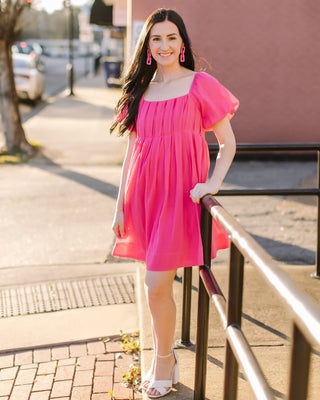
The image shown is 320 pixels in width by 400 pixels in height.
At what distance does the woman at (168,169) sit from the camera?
95.7 inches

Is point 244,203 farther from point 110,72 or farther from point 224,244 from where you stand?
point 110,72

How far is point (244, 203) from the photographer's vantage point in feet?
22.4

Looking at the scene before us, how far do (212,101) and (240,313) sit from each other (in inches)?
41.3

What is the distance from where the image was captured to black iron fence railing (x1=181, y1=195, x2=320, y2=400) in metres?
1.07

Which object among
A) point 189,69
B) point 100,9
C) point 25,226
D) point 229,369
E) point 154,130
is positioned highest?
point 100,9

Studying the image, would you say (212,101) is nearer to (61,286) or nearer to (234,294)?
(234,294)

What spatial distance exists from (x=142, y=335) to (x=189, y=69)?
60.0 inches

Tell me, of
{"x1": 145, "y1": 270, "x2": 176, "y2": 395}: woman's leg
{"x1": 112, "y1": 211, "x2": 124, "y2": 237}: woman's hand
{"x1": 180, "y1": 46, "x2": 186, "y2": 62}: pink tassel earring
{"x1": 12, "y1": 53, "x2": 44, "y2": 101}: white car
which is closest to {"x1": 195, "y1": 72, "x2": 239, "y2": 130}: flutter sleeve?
{"x1": 180, "y1": 46, "x2": 186, "y2": 62}: pink tassel earring

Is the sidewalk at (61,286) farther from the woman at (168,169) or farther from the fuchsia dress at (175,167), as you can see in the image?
the fuchsia dress at (175,167)

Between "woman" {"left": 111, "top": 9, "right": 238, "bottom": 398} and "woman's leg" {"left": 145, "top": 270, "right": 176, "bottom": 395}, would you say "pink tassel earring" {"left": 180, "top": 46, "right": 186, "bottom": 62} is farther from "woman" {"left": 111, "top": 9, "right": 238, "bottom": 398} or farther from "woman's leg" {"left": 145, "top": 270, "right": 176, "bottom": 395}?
"woman's leg" {"left": 145, "top": 270, "right": 176, "bottom": 395}

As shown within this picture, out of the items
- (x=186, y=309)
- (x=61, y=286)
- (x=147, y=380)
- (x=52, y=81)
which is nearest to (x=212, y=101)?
(x=186, y=309)

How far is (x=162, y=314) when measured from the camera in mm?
2531

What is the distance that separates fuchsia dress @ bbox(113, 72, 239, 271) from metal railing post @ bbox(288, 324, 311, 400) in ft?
4.31

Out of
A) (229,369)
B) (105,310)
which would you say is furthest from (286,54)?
(229,369)
